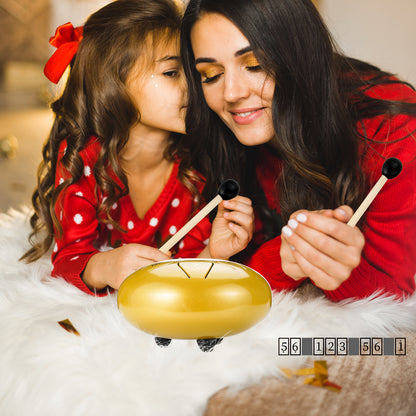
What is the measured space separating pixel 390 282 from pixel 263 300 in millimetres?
181

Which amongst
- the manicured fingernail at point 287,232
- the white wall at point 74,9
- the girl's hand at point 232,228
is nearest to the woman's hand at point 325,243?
the manicured fingernail at point 287,232

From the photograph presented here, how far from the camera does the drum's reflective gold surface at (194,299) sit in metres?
0.32

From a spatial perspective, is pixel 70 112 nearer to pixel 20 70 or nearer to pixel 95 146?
pixel 95 146

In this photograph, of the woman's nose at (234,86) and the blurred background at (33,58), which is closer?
the woman's nose at (234,86)

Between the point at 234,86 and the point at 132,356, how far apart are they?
0.24m

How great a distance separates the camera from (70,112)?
24.4 inches

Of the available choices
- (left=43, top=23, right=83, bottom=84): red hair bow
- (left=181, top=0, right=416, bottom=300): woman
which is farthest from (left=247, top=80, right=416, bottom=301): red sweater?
(left=43, top=23, right=83, bottom=84): red hair bow

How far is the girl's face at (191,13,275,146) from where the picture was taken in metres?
0.45

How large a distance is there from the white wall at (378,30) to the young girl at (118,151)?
0.21m

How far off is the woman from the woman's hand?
25mm

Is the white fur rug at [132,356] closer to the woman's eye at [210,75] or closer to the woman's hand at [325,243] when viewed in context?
the woman's hand at [325,243]

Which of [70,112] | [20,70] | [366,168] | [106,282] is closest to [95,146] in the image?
[70,112]

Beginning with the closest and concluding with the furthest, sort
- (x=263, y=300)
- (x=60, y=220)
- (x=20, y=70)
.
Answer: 1. (x=263, y=300)
2. (x=60, y=220)
3. (x=20, y=70)

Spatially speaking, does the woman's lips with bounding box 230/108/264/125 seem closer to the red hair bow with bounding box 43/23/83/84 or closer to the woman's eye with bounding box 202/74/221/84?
the woman's eye with bounding box 202/74/221/84
